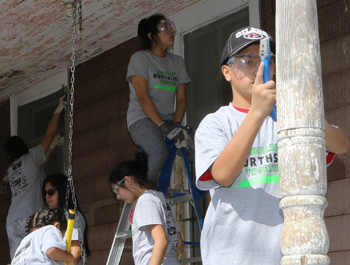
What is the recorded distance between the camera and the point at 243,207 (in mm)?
1808

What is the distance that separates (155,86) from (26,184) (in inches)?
75.5

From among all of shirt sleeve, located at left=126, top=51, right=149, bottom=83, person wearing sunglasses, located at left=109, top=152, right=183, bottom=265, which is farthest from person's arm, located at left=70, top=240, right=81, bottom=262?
shirt sleeve, located at left=126, top=51, right=149, bottom=83

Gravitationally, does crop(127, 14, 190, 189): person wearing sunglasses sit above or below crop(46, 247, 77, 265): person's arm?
above

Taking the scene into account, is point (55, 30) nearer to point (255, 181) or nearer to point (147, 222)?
point (147, 222)

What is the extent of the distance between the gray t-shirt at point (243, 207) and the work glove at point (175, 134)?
1.82 meters

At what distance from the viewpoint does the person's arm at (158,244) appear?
113 inches

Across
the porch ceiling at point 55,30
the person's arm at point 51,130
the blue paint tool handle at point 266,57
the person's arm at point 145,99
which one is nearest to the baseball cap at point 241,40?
the blue paint tool handle at point 266,57

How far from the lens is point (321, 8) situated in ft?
12.6

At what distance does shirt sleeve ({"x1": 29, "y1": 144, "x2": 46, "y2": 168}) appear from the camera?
540 cm

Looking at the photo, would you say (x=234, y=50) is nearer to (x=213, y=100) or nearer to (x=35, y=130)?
(x=213, y=100)

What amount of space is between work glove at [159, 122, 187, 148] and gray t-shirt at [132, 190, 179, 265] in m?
0.59

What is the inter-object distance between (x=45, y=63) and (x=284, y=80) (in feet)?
15.6

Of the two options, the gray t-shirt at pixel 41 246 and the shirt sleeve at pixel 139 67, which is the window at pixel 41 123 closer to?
the shirt sleeve at pixel 139 67

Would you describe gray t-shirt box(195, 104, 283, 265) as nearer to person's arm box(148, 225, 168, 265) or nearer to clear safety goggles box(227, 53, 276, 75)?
clear safety goggles box(227, 53, 276, 75)
